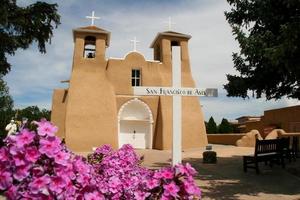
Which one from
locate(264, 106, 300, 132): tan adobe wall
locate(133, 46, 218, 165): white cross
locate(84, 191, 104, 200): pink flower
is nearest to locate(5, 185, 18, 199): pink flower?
locate(84, 191, 104, 200): pink flower

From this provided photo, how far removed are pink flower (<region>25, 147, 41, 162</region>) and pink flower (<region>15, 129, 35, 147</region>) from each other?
5 centimetres

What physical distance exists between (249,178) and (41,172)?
9372 millimetres

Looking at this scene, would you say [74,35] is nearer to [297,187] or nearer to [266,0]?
[266,0]

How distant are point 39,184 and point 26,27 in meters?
9.77

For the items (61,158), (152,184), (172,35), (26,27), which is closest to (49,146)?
(61,158)

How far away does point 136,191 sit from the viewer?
3.29m

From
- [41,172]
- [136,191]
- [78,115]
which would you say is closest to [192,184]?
[136,191]

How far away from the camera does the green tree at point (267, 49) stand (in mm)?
8938

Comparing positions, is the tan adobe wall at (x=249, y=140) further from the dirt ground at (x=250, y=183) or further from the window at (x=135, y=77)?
the dirt ground at (x=250, y=183)

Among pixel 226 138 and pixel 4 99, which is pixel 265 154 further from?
pixel 4 99

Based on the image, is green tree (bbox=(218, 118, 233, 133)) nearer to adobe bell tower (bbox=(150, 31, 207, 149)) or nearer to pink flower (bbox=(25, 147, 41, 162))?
adobe bell tower (bbox=(150, 31, 207, 149))

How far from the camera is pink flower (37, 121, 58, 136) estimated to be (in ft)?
8.54

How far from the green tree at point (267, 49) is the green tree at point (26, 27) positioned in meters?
5.70

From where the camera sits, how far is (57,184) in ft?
8.15
